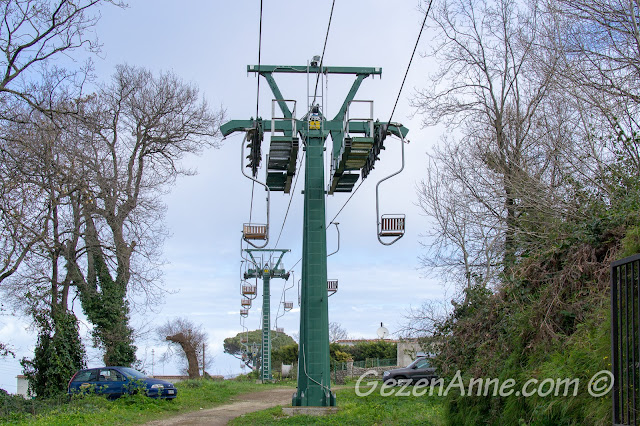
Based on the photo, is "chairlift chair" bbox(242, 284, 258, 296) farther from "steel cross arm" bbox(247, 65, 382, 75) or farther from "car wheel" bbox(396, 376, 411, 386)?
"steel cross arm" bbox(247, 65, 382, 75)

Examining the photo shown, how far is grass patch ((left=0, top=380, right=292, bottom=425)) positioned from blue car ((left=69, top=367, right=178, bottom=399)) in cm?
35

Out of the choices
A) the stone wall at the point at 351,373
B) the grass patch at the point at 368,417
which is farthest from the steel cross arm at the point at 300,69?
the stone wall at the point at 351,373

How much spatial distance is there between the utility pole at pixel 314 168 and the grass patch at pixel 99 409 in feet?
15.4

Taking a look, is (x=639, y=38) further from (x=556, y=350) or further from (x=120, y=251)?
(x=120, y=251)

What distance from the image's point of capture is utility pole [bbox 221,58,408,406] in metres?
16.6

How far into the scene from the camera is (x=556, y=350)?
26.9ft

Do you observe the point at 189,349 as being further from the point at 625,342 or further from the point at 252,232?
the point at 625,342

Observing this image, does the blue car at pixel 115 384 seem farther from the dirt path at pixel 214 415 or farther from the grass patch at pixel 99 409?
the dirt path at pixel 214 415

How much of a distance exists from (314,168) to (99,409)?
29.5 feet

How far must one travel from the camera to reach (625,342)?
19.6 ft

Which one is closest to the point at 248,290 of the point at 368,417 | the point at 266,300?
the point at 266,300

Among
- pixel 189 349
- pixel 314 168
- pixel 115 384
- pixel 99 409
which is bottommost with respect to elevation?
pixel 99 409

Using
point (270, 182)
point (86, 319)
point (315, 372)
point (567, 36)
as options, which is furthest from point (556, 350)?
point (86, 319)

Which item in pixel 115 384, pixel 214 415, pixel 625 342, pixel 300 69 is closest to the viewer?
pixel 625 342
